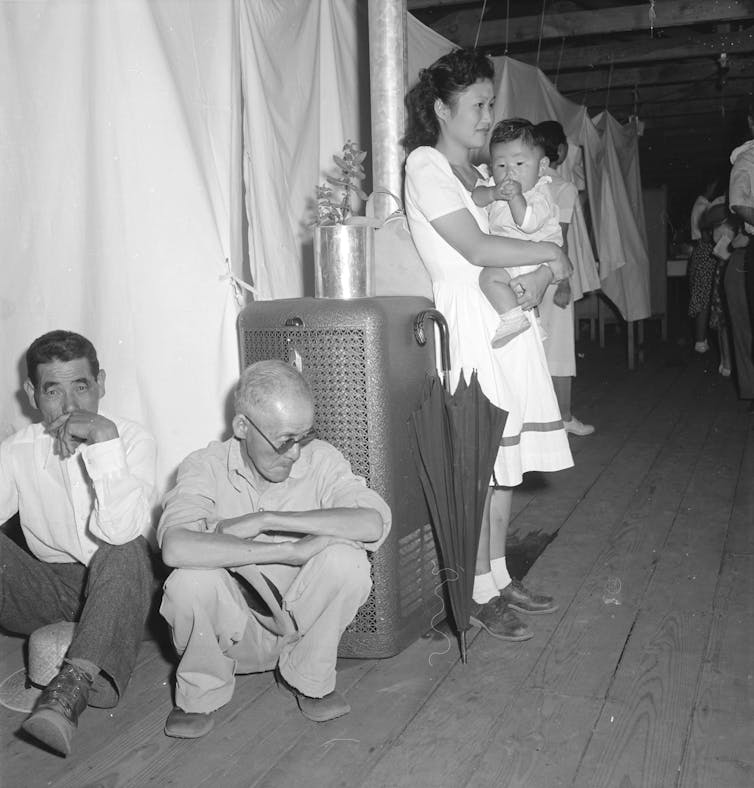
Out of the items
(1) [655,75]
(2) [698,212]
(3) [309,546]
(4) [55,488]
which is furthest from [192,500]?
(1) [655,75]

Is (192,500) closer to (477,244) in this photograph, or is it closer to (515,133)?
(477,244)

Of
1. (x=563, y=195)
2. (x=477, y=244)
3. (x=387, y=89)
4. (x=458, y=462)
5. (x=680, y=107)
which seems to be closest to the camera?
(x=458, y=462)

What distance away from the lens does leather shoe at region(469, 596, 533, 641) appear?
8.14ft

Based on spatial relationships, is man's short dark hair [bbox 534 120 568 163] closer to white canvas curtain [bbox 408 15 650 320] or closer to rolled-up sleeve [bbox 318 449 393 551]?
white canvas curtain [bbox 408 15 650 320]

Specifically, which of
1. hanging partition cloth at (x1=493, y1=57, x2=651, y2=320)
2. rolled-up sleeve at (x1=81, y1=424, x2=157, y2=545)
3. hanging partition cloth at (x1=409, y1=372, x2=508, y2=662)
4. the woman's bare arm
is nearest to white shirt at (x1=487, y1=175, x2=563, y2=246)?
the woman's bare arm

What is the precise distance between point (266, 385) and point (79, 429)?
0.44 metres

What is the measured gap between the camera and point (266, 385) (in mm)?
2051

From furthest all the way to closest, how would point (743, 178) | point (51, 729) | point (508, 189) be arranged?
point (743, 178), point (508, 189), point (51, 729)

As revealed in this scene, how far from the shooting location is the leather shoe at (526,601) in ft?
8.74

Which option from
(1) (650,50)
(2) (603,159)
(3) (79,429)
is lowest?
(3) (79,429)

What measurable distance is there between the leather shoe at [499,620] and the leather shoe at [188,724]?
76 centimetres

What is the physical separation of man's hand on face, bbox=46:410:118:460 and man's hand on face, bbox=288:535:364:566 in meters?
0.48

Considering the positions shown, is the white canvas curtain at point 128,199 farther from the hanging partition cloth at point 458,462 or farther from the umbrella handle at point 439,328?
the hanging partition cloth at point 458,462

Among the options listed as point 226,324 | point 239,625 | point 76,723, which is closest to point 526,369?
point 226,324
